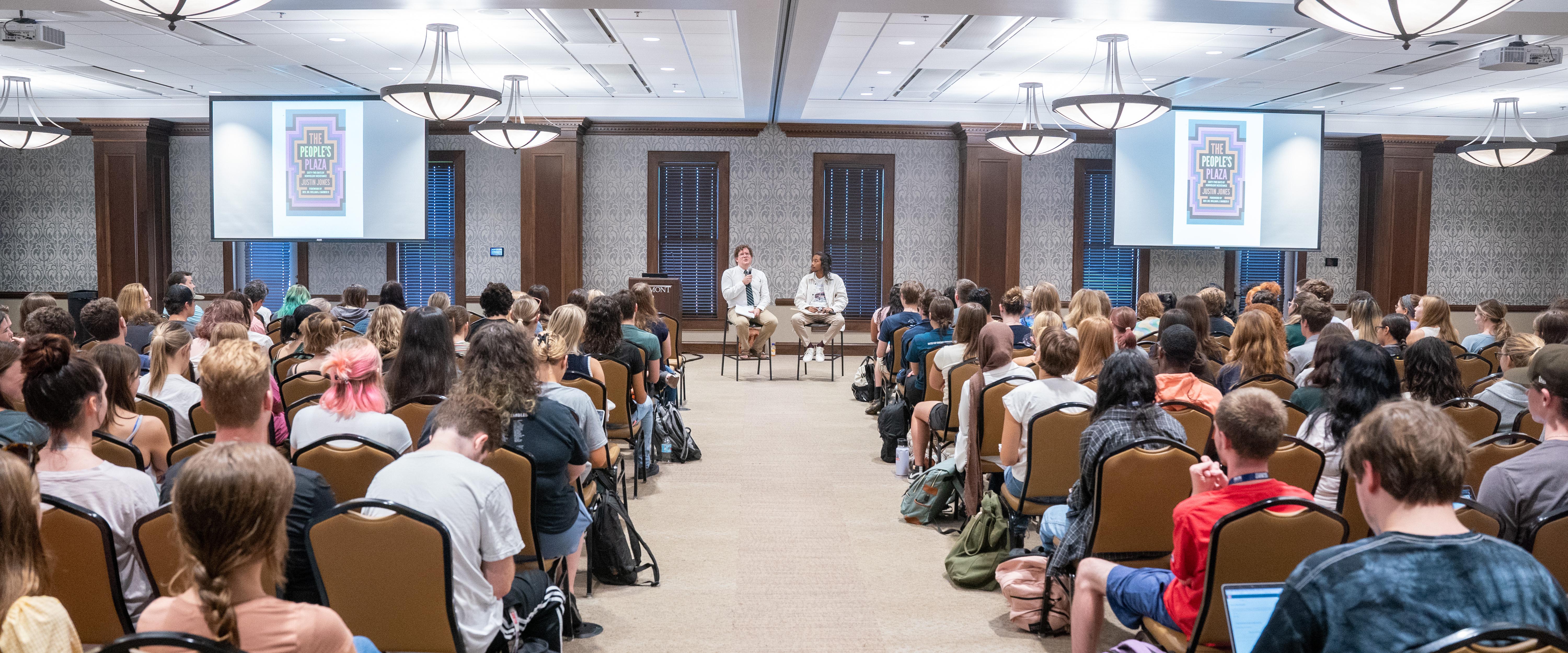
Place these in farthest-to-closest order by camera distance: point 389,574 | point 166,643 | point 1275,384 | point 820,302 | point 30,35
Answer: point 820,302
point 30,35
point 1275,384
point 389,574
point 166,643

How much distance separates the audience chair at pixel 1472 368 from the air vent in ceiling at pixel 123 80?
39.6 ft

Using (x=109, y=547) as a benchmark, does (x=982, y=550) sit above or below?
below

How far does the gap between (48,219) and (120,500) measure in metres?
13.5

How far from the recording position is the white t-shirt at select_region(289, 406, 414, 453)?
129 inches

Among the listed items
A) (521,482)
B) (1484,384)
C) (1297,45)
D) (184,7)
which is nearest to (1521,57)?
(1297,45)

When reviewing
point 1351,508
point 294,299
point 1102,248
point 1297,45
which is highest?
point 1297,45

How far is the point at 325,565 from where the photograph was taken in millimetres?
2254

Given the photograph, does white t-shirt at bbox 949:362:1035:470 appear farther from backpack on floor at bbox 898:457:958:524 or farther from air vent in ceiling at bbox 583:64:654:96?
air vent in ceiling at bbox 583:64:654:96

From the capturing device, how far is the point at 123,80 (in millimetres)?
11016

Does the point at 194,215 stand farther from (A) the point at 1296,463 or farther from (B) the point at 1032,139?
(A) the point at 1296,463

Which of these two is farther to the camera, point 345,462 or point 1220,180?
point 1220,180

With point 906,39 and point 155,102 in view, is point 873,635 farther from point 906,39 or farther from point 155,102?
point 155,102

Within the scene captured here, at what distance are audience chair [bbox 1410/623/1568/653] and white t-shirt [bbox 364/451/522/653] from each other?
6.21 feet

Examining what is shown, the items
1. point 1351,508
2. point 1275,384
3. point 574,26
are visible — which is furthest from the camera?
point 574,26
